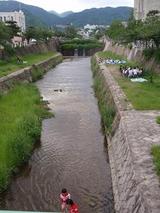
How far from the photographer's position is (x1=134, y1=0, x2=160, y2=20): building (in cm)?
7288

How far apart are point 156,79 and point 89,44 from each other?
84.9 metres

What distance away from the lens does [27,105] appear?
2872 centimetres

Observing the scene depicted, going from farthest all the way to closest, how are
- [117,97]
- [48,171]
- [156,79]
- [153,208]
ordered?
[156,79] → [117,97] → [48,171] → [153,208]

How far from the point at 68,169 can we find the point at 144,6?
6419 cm

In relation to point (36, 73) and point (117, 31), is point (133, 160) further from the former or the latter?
point (117, 31)

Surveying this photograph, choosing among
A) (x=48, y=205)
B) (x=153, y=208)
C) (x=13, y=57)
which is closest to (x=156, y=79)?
(x=48, y=205)

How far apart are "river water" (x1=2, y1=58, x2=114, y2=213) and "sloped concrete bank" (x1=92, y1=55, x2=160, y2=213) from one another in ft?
2.22

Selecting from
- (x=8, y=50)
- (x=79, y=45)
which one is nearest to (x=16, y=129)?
(x=8, y=50)

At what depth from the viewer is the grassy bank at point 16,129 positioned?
1689 cm

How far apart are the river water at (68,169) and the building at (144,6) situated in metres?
48.5

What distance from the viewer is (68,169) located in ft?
58.1

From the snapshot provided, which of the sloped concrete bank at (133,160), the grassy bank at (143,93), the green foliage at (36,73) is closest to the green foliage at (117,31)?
the green foliage at (36,73)

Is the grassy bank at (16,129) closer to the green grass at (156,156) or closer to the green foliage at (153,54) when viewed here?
the green grass at (156,156)

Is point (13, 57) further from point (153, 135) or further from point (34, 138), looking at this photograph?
point (153, 135)
